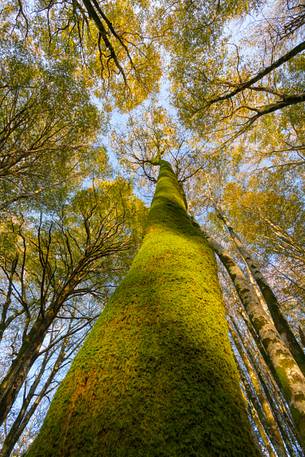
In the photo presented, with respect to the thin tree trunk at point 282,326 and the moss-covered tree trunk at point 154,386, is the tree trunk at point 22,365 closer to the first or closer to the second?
the moss-covered tree trunk at point 154,386

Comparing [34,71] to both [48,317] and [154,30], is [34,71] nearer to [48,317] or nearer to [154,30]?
[154,30]

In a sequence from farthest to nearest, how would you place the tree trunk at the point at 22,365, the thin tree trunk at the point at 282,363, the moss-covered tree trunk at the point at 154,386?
1. the tree trunk at the point at 22,365
2. the thin tree trunk at the point at 282,363
3. the moss-covered tree trunk at the point at 154,386

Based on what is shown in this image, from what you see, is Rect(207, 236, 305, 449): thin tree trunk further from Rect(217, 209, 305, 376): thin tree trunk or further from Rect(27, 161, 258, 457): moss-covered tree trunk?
Rect(27, 161, 258, 457): moss-covered tree trunk

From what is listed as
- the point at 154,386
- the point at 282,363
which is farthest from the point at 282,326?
the point at 154,386

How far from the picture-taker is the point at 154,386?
2.32ft

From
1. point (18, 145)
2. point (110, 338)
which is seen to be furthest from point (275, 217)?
point (110, 338)

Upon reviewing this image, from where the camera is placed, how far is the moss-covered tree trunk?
23.3 inches

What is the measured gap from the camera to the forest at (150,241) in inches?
27.8

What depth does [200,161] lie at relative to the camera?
326 inches

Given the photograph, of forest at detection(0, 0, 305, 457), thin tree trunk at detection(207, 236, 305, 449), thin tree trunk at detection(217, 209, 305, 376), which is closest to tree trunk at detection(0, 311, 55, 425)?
forest at detection(0, 0, 305, 457)

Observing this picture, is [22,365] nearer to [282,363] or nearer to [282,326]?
[282,363]

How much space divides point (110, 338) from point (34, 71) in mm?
7480

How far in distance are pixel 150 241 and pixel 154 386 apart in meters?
1.16

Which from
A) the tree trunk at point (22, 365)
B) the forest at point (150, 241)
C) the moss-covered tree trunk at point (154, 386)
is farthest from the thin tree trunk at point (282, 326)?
the tree trunk at point (22, 365)
